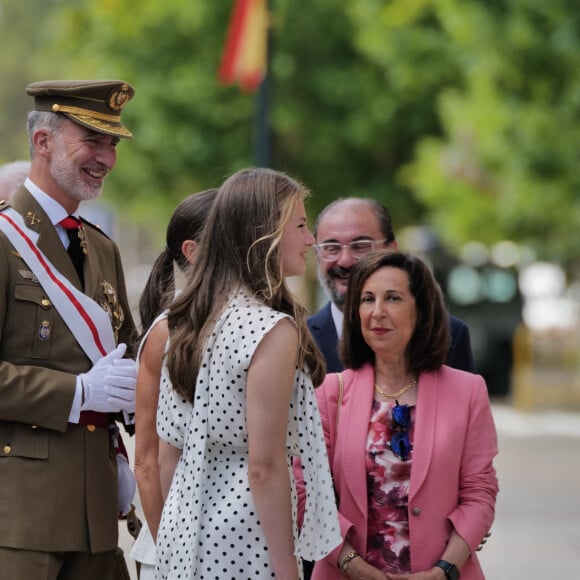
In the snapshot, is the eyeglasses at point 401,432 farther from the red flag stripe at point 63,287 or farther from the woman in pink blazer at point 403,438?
the red flag stripe at point 63,287

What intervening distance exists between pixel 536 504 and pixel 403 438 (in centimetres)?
749

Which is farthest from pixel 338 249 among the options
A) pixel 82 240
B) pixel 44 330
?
pixel 44 330

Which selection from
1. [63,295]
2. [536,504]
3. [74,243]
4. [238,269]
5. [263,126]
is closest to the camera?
[238,269]

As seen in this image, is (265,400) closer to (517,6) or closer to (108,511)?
(108,511)

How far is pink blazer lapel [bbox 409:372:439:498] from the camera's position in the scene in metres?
4.32

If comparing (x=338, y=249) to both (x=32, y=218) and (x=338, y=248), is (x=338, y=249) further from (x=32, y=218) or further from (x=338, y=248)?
(x=32, y=218)

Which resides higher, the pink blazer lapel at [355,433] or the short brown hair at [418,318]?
the short brown hair at [418,318]

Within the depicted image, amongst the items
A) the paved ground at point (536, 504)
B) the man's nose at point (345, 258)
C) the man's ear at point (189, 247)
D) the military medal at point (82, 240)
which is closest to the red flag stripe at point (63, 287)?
the military medal at point (82, 240)

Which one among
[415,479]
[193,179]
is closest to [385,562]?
[415,479]

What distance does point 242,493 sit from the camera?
12.3ft

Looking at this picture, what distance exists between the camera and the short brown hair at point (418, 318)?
14.9 ft

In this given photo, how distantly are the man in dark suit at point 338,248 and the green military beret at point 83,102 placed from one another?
1.17m

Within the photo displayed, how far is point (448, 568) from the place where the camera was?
430cm

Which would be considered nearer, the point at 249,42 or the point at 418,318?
the point at 418,318
